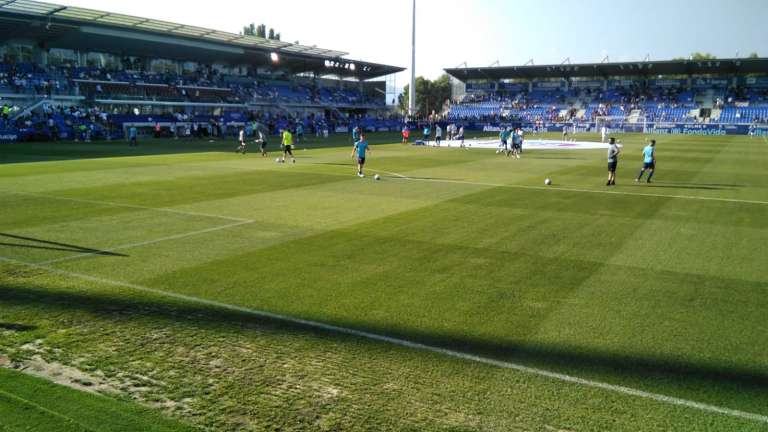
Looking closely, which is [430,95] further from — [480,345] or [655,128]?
[480,345]

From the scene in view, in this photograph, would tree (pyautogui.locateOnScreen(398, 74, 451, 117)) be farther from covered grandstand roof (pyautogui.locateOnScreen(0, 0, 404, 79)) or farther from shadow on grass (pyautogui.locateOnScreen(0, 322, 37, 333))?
shadow on grass (pyautogui.locateOnScreen(0, 322, 37, 333))

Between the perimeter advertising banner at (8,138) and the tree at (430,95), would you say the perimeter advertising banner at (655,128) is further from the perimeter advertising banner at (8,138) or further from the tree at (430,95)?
the perimeter advertising banner at (8,138)

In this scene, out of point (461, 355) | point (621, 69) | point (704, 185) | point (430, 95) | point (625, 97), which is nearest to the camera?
point (461, 355)

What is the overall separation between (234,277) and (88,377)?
145 inches

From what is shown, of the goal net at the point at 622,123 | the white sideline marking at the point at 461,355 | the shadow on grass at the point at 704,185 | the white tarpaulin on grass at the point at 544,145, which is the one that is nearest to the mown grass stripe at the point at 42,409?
the white sideline marking at the point at 461,355

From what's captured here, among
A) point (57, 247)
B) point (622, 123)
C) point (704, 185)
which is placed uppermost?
point (622, 123)

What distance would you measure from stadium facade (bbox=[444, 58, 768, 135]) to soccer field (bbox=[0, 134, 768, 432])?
6607cm

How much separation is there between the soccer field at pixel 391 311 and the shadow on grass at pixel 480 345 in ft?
0.11

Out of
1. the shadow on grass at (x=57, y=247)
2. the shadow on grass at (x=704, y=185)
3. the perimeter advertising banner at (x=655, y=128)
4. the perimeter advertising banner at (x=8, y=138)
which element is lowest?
the shadow on grass at (x=57, y=247)

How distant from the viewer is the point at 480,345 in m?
6.78

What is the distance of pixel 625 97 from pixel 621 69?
5332 mm

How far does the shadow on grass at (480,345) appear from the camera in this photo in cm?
596

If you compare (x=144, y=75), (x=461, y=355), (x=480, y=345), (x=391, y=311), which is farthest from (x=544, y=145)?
(x=144, y=75)

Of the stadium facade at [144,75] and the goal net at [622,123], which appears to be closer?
the stadium facade at [144,75]
